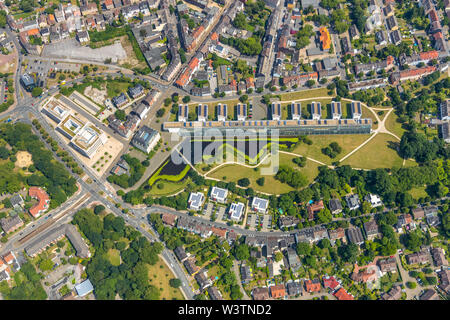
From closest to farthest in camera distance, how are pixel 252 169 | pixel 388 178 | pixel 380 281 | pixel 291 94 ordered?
pixel 380 281 → pixel 388 178 → pixel 252 169 → pixel 291 94

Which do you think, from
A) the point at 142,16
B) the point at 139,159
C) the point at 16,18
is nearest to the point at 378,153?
the point at 139,159

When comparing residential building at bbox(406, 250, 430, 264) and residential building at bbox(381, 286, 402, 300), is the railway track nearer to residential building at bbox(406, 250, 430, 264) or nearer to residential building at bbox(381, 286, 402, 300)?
residential building at bbox(381, 286, 402, 300)

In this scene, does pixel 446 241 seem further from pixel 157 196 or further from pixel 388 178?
pixel 157 196

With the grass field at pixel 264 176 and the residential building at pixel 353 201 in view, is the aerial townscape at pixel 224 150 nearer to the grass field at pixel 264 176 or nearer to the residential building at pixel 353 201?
the grass field at pixel 264 176

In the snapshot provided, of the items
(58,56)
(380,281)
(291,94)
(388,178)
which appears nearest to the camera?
(380,281)

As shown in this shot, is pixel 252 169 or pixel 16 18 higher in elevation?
pixel 16 18

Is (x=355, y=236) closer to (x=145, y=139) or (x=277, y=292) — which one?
(x=277, y=292)

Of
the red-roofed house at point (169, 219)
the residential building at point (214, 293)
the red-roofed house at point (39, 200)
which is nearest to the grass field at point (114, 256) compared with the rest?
the red-roofed house at point (169, 219)
